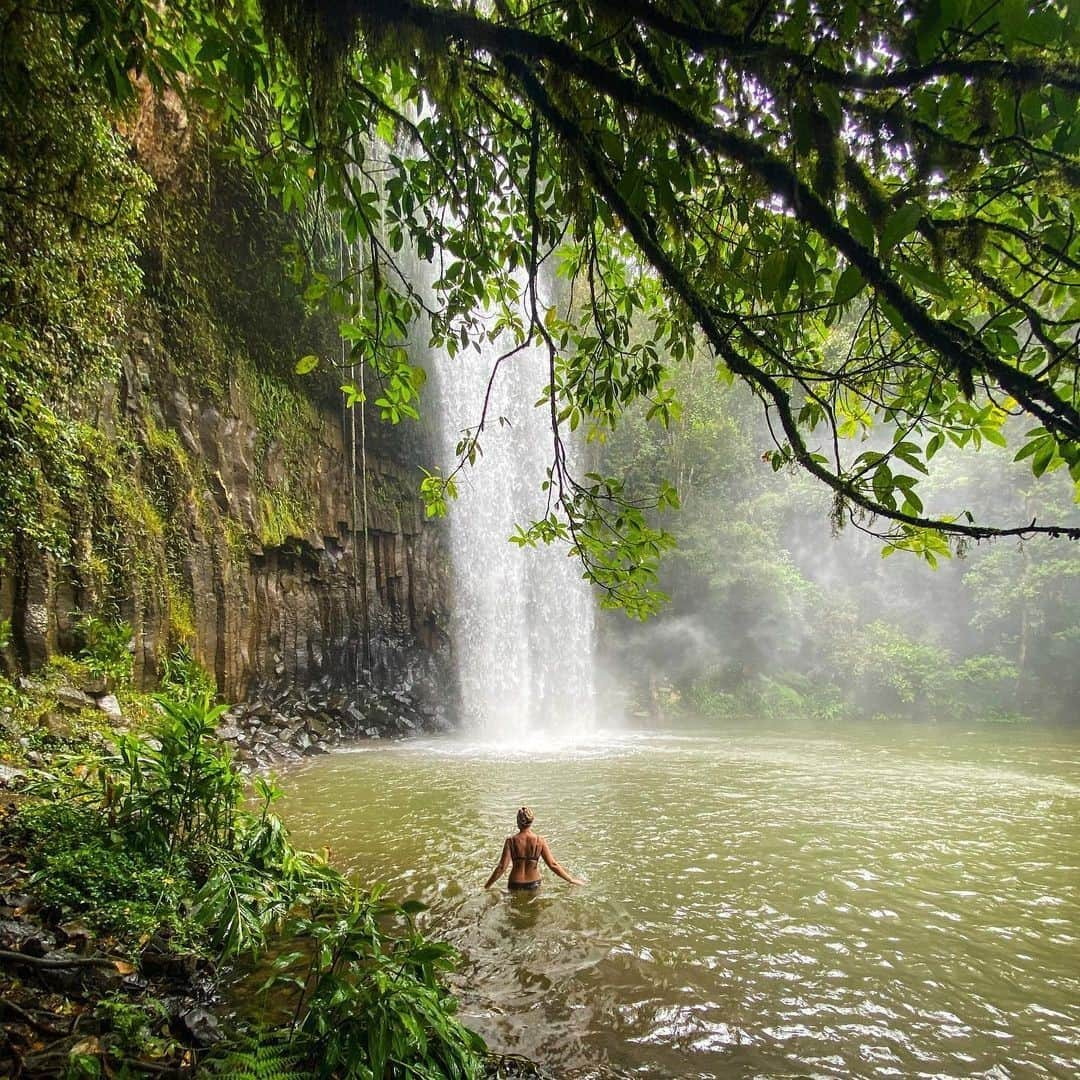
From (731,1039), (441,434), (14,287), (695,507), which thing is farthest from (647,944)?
(695,507)

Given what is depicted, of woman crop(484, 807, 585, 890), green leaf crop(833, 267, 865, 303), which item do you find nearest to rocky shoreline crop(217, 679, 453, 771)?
woman crop(484, 807, 585, 890)

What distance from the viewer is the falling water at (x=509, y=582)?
54.9 ft

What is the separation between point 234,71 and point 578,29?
1195 mm

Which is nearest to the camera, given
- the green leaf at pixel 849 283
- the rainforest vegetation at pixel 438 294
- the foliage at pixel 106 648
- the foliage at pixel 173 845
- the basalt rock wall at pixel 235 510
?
the green leaf at pixel 849 283

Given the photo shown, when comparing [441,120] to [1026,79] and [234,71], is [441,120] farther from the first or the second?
[1026,79]

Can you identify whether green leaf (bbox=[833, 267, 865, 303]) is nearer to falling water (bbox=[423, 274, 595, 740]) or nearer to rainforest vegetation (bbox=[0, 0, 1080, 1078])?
rainforest vegetation (bbox=[0, 0, 1080, 1078])

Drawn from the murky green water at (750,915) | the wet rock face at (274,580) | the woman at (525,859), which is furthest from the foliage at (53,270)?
the woman at (525,859)

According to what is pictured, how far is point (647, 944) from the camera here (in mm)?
4047

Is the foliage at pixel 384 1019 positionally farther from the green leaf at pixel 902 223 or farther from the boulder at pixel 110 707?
the boulder at pixel 110 707

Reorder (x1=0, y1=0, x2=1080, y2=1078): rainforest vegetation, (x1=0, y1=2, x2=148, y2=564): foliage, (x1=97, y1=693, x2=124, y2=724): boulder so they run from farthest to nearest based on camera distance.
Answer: (x1=97, y1=693, x2=124, y2=724): boulder
(x1=0, y1=2, x2=148, y2=564): foliage
(x1=0, y1=0, x2=1080, y2=1078): rainforest vegetation

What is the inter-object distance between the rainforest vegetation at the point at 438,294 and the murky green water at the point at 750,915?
883mm

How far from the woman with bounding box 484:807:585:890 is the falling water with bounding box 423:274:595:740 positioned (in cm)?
1102

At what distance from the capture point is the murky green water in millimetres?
3080

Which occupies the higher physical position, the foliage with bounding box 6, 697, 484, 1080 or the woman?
the foliage with bounding box 6, 697, 484, 1080
